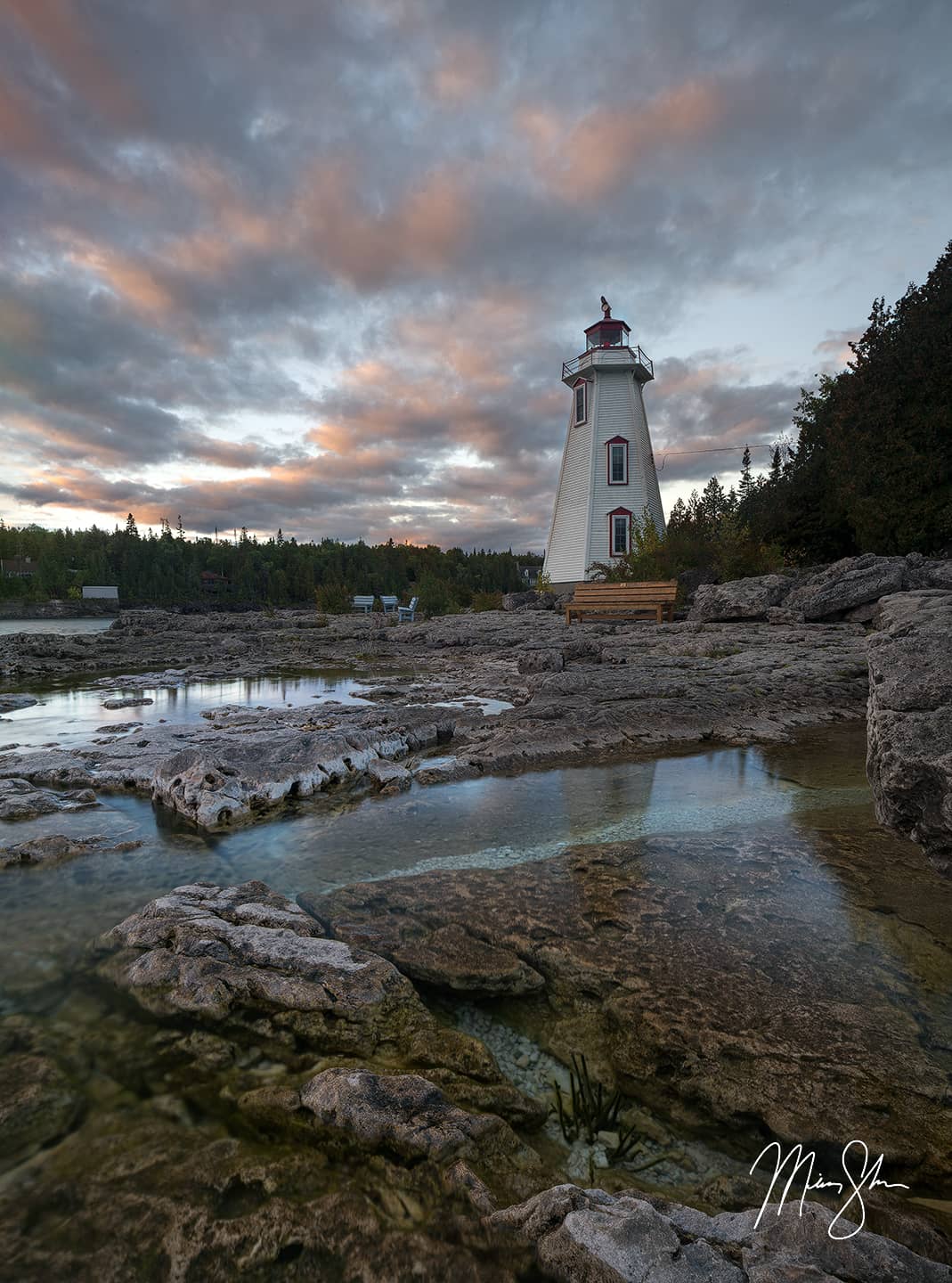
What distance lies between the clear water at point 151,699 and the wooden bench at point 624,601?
935 centimetres

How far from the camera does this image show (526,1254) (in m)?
1.50

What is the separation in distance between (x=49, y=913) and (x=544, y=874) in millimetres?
2886

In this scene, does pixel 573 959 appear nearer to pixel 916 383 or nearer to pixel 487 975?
pixel 487 975

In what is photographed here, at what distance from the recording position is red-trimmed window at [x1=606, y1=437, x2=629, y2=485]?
34625 mm

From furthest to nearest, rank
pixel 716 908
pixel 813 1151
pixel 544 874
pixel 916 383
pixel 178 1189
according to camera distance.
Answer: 1. pixel 916 383
2. pixel 544 874
3. pixel 716 908
4. pixel 813 1151
5. pixel 178 1189

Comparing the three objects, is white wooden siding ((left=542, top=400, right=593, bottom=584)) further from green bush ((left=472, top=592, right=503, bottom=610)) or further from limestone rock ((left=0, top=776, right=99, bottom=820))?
limestone rock ((left=0, top=776, right=99, bottom=820))

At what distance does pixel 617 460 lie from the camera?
34781 millimetres

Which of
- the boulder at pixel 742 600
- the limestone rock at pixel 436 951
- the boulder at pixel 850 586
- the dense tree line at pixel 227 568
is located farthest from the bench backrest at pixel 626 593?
the dense tree line at pixel 227 568

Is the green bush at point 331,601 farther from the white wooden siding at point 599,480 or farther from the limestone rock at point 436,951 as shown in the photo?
the limestone rock at point 436,951

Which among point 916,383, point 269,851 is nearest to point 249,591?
point 916,383

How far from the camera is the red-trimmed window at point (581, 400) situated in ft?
119

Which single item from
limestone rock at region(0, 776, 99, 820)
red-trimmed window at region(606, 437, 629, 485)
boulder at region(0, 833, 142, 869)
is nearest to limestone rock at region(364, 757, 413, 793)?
boulder at region(0, 833, 142, 869)

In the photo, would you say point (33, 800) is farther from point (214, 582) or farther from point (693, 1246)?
point (214, 582)

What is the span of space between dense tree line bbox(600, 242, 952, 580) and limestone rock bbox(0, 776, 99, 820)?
22.1 m
